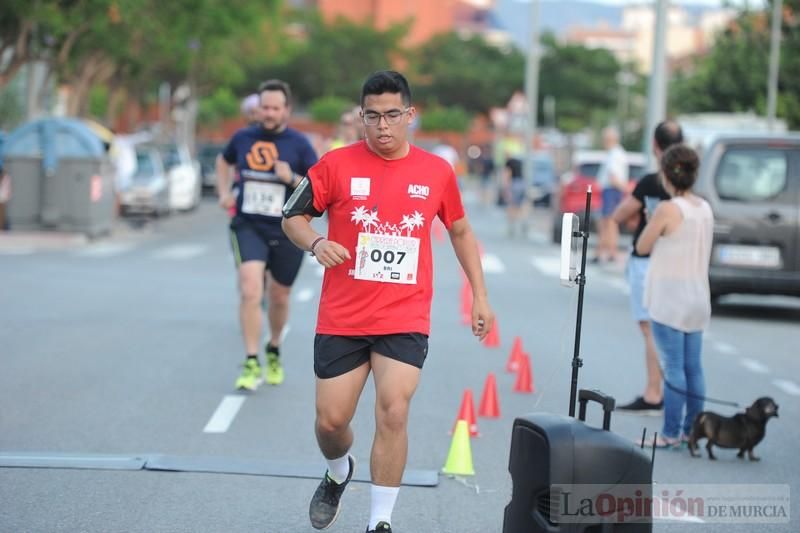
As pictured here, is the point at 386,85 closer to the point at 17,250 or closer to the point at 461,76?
the point at 17,250

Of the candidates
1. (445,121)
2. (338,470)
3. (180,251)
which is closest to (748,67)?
(180,251)

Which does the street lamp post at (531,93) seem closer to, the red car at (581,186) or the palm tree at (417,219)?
the red car at (581,186)

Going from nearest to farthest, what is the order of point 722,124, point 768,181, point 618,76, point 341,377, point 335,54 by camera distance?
point 341,377, point 768,181, point 722,124, point 335,54, point 618,76

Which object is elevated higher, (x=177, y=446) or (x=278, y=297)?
(x=278, y=297)

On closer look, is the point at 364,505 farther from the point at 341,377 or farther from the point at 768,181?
the point at 768,181

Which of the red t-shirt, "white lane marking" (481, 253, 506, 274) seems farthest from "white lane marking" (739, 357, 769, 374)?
"white lane marking" (481, 253, 506, 274)

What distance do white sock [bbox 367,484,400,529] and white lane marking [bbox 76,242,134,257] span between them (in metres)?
17.3

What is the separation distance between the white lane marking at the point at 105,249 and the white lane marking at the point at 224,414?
44.1 feet

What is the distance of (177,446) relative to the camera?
7.91 meters

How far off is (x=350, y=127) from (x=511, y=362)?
4707mm

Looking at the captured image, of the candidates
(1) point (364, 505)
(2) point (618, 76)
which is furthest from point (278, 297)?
(2) point (618, 76)

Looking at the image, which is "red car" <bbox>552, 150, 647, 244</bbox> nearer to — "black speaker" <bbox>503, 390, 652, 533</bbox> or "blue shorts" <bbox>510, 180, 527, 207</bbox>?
"blue shorts" <bbox>510, 180, 527, 207</bbox>

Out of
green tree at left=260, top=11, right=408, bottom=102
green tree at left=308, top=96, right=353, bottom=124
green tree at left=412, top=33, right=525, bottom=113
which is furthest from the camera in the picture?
green tree at left=412, top=33, right=525, bottom=113
